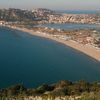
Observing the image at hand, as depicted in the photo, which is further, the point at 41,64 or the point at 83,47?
the point at 83,47

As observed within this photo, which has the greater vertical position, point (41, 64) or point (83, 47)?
point (83, 47)

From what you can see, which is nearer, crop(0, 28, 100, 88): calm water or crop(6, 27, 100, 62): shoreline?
crop(0, 28, 100, 88): calm water

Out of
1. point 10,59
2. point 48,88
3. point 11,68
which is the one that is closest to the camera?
point 48,88

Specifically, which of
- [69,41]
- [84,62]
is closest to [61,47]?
[69,41]

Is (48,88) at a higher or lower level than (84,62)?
higher

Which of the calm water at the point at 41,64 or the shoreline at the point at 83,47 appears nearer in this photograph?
the calm water at the point at 41,64

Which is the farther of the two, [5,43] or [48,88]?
[5,43]

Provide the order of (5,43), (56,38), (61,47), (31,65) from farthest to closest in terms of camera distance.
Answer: (56,38), (5,43), (61,47), (31,65)

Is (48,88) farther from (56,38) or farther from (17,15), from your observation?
(17,15)
